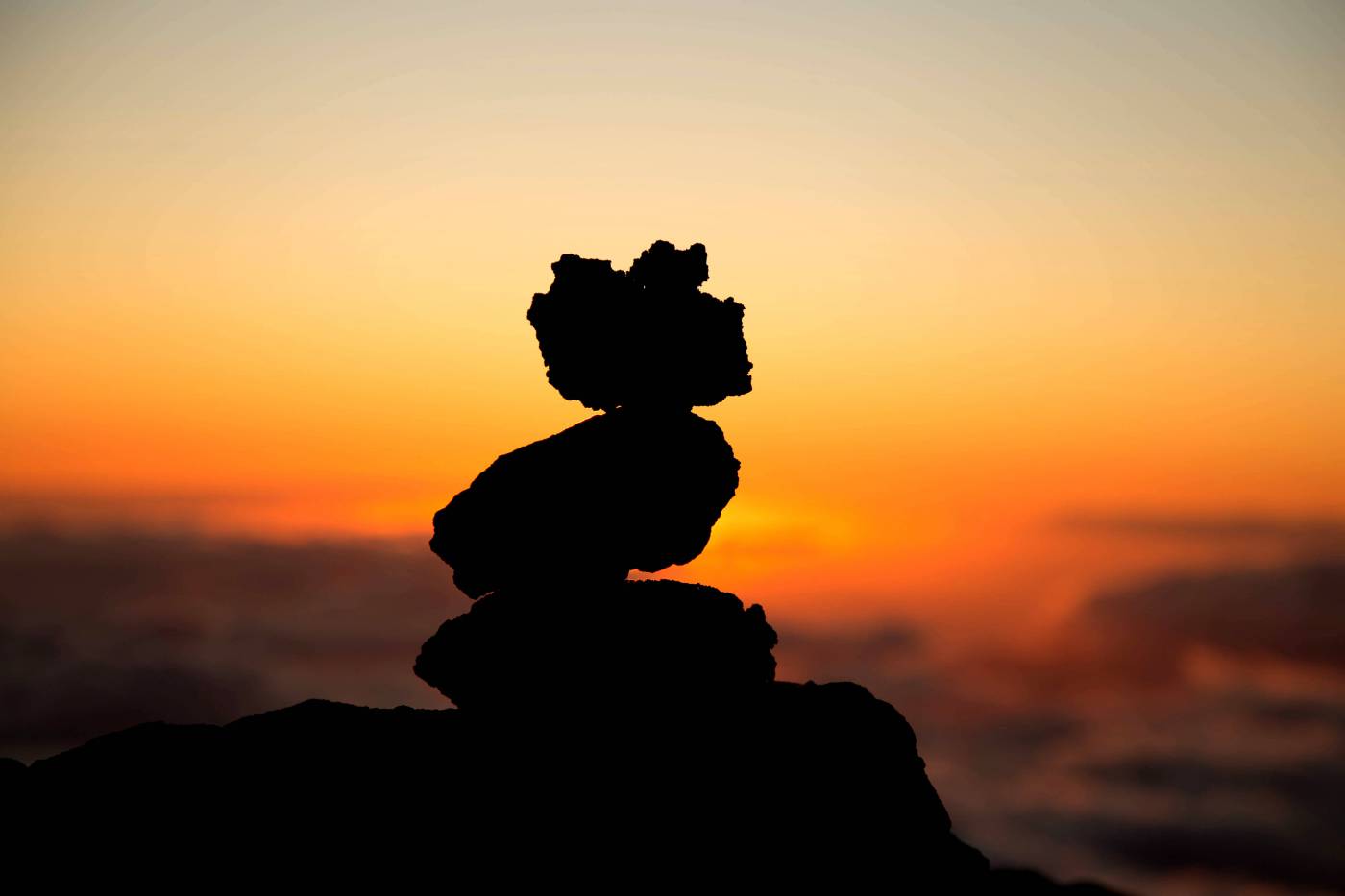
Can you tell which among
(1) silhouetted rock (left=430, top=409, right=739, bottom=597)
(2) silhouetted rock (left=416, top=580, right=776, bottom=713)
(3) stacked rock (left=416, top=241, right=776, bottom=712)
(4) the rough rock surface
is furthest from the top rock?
(4) the rough rock surface

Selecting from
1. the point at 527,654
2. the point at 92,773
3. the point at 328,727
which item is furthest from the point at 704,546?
the point at 92,773

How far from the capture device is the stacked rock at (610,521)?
41.4m

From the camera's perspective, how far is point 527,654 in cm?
4138

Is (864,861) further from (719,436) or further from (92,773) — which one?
(92,773)

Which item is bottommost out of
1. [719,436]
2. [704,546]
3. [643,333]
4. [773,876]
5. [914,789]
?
[773,876]

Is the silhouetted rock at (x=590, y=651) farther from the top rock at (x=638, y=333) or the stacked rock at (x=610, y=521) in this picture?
the top rock at (x=638, y=333)

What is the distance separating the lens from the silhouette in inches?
1631

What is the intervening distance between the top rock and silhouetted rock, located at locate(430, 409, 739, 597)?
3.77 feet

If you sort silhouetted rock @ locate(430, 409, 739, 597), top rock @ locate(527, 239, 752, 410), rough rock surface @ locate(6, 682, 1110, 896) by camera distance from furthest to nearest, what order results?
top rock @ locate(527, 239, 752, 410)
rough rock surface @ locate(6, 682, 1110, 896)
silhouetted rock @ locate(430, 409, 739, 597)

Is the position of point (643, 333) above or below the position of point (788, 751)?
above

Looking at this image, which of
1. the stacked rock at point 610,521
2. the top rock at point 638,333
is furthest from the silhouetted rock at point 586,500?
the top rock at point 638,333

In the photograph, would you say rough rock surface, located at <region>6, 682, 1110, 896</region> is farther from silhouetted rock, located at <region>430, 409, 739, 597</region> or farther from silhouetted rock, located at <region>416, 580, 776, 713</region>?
silhouetted rock, located at <region>430, 409, 739, 597</region>

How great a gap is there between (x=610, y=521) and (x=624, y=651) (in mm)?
4464

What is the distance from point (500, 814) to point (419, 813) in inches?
167
